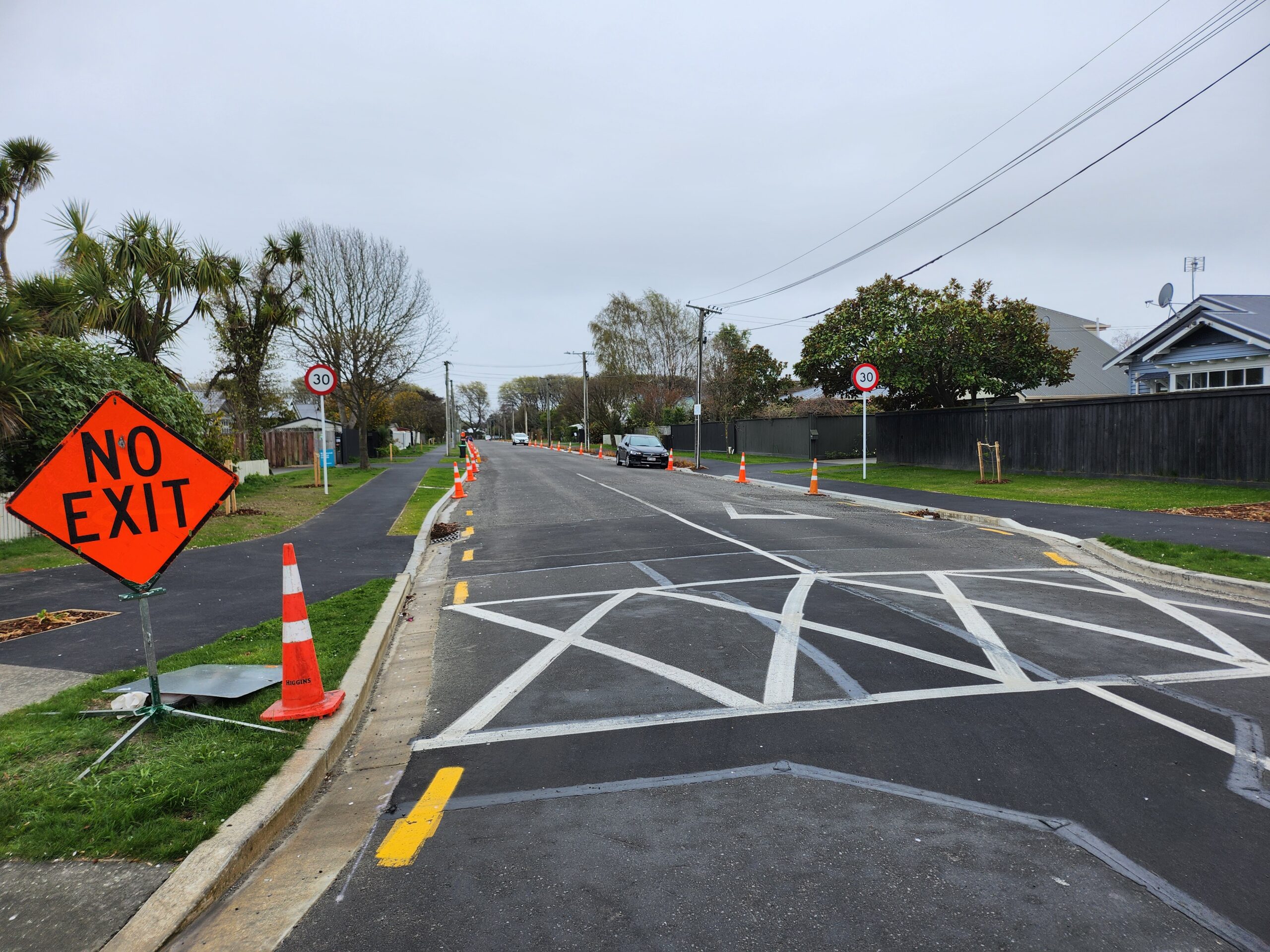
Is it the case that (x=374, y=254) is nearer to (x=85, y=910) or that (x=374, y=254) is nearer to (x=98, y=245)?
(x=98, y=245)

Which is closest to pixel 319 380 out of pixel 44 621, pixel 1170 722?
pixel 44 621

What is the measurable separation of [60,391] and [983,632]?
14.5m

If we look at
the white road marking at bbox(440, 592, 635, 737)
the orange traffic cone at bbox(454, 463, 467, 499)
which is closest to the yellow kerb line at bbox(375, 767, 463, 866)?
the white road marking at bbox(440, 592, 635, 737)

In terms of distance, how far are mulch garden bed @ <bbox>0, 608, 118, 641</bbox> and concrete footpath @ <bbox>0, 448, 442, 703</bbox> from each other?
0.14m

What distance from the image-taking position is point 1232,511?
1310 centimetres

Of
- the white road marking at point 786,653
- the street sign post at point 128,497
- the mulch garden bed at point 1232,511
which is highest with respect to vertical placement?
the street sign post at point 128,497

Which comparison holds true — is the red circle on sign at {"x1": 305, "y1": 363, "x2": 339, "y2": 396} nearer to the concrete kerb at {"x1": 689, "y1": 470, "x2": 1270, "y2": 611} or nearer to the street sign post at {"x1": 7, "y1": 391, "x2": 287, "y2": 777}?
the concrete kerb at {"x1": 689, "y1": 470, "x2": 1270, "y2": 611}

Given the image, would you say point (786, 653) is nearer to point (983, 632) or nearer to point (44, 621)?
point (983, 632)

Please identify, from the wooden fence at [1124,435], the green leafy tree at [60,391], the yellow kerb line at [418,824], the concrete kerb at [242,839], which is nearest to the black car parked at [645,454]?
the wooden fence at [1124,435]

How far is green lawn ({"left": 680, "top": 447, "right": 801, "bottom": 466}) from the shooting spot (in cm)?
3728

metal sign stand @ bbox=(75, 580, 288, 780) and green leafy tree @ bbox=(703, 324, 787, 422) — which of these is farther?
green leafy tree @ bbox=(703, 324, 787, 422)

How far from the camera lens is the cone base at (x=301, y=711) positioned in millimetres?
4930

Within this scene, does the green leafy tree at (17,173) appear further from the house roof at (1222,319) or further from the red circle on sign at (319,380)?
the house roof at (1222,319)

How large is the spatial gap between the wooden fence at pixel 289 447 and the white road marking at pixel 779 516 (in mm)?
25232
